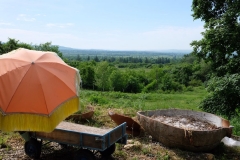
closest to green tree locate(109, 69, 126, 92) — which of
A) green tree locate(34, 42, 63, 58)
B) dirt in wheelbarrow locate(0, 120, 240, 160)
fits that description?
green tree locate(34, 42, 63, 58)

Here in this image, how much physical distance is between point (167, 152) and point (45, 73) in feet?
11.7

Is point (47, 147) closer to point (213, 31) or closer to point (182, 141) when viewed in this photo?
point (182, 141)

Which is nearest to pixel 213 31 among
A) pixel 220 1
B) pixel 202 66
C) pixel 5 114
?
pixel 220 1

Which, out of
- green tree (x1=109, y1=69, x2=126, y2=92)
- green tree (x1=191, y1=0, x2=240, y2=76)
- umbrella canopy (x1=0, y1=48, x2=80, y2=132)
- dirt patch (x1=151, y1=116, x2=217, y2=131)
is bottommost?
green tree (x1=109, y1=69, x2=126, y2=92)

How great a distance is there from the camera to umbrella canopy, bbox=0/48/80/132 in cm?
377

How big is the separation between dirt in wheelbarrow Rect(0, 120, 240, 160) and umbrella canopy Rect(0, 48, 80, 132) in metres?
1.98

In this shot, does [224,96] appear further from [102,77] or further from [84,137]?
[102,77]

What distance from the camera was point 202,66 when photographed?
4956 cm

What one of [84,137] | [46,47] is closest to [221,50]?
[84,137]

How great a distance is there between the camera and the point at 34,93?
3.95 meters

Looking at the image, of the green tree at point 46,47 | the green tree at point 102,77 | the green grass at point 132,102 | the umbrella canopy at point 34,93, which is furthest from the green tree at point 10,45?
the umbrella canopy at point 34,93

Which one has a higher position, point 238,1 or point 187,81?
point 238,1

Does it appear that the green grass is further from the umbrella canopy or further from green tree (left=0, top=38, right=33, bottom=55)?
green tree (left=0, top=38, right=33, bottom=55)

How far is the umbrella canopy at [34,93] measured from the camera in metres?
3.77
